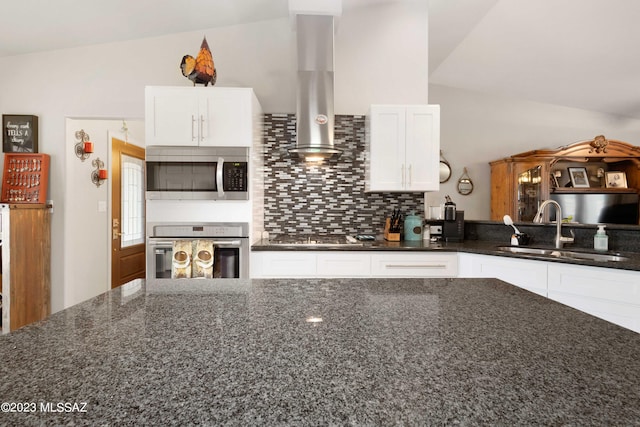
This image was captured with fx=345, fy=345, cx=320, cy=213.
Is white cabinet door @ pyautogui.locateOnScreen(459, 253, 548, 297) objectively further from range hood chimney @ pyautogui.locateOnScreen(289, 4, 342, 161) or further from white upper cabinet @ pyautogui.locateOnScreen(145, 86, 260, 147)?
white upper cabinet @ pyautogui.locateOnScreen(145, 86, 260, 147)

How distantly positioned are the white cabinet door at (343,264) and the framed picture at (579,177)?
402 cm

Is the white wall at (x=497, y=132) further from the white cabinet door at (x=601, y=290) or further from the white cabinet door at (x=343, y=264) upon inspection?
the white cabinet door at (x=601, y=290)

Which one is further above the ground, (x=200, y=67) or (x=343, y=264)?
(x=200, y=67)

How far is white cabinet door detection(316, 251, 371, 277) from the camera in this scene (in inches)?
108

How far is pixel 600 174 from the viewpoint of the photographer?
5020 millimetres

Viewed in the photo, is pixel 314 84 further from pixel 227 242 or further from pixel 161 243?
pixel 161 243

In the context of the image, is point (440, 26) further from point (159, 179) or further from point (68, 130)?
point (68, 130)

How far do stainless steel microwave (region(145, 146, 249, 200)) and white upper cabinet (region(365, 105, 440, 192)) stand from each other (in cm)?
116

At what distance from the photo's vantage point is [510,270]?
2490 millimetres

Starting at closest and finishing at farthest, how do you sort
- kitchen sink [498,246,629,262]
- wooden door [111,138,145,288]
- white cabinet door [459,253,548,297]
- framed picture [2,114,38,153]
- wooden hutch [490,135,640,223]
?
1. white cabinet door [459,253,548,297]
2. kitchen sink [498,246,629,262]
3. framed picture [2,114,38,153]
4. wooden door [111,138,145,288]
5. wooden hutch [490,135,640,223]

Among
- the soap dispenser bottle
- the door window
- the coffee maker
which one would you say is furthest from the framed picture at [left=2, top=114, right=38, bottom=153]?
the soap dispenser bottle

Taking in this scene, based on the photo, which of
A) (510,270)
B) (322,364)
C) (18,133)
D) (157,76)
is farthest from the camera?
(157,76)

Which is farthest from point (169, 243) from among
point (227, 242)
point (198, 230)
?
point (227, 242)

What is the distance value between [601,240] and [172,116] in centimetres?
344
